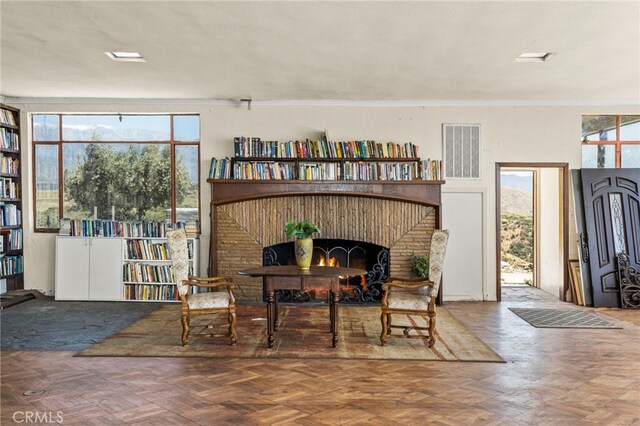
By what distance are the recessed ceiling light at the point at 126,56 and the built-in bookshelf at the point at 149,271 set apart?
2.83 meters

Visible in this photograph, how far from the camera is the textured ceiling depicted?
4.29 meters

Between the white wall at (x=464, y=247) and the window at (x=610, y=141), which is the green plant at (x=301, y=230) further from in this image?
the window at (x=610, y=141)

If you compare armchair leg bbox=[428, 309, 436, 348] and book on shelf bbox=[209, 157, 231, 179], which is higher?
book on shelf bbox=[209, 157, 231, 179]

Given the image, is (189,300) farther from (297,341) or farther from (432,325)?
(432,325)

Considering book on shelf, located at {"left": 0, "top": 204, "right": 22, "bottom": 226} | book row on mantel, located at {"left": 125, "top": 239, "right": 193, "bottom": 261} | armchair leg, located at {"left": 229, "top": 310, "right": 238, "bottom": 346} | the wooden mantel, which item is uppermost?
the wooden mantel

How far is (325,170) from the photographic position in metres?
7.61

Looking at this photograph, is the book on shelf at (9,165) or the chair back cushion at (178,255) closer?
the chair back cushion at (178,255)

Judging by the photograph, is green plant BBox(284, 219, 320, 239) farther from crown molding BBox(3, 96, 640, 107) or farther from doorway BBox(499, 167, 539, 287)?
doorway BBox(499, 167, 539, 287)

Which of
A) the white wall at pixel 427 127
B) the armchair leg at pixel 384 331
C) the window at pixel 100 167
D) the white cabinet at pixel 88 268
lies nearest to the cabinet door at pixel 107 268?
the white cabinet at pixel 88 268

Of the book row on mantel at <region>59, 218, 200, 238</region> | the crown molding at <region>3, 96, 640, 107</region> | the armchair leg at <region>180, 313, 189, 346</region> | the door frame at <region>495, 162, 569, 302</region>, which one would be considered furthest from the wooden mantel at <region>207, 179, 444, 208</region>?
the armchair leg at <region>180, 313, 189, 346</region>

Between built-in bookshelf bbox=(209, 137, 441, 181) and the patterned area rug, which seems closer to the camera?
the patterned area rug

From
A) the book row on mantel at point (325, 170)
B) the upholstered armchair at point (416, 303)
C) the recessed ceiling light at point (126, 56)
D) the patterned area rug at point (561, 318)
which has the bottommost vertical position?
the patterned area rug at point (561, 318)

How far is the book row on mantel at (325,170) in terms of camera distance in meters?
7.60

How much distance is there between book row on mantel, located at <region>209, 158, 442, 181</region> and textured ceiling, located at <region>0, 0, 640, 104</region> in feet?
3.37
